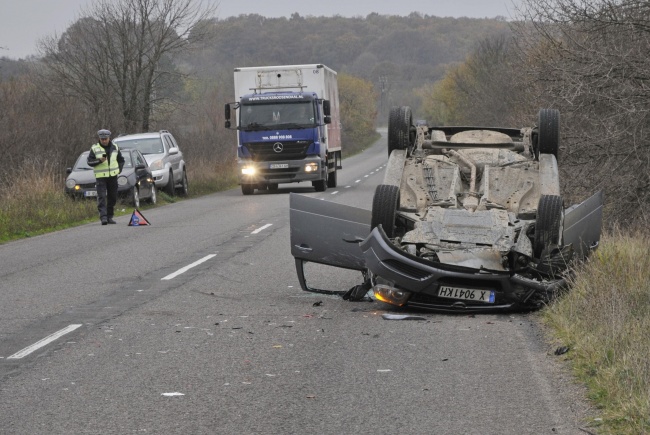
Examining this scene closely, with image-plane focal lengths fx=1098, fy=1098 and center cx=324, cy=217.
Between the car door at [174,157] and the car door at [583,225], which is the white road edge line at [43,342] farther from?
the car door at [174,157]

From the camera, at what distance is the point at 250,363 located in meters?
7.62

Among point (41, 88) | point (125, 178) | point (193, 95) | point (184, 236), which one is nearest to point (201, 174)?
point (41, 88)

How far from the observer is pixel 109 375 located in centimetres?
729

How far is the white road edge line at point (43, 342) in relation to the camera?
26.4 ft

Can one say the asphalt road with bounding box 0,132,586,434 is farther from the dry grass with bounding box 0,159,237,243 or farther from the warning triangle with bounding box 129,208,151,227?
the dry grass with bounding box 0,159,237,243

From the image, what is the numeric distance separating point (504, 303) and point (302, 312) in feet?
5.94

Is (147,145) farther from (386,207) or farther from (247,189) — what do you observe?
(386,207)

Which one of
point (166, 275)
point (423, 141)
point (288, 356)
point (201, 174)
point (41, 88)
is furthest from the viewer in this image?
point (201, 174)

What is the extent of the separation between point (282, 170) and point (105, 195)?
30.7 ft

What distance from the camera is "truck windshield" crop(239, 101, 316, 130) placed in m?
30.2

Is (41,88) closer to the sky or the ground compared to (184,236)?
closer to the sky

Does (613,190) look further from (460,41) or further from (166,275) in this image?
(460,41)

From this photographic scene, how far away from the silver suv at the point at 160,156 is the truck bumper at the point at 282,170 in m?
1.86

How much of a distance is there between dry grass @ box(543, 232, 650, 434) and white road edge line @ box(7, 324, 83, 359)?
3931 mm
